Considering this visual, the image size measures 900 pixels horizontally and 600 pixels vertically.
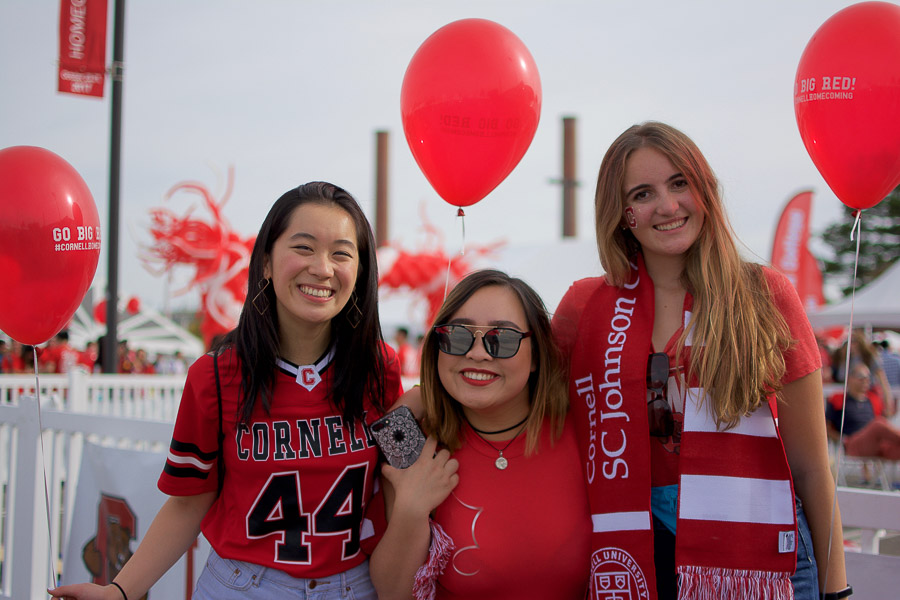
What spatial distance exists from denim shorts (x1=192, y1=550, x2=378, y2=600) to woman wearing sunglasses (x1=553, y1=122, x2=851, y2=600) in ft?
2.25

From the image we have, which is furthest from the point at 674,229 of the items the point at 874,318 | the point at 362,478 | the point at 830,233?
the point at 830,233

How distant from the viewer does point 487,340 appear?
2.04 m

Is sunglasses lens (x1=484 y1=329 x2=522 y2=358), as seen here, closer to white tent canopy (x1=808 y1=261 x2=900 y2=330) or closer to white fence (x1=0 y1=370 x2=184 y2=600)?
white fence (x1=0 y1=370 x2=184 y2=600)

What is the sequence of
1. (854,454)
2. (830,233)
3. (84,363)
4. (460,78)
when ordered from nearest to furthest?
(460,78) → (854,454) → (84,363) → (830,233)

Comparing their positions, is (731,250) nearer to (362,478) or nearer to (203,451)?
(362,478)

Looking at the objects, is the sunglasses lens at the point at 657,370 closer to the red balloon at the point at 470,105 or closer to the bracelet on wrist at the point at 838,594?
the bracelet on wrist at the point at 838,594

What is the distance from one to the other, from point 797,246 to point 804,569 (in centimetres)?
1595

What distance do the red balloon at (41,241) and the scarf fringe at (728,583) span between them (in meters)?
2.32

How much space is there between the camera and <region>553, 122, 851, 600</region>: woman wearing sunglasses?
1923 mm

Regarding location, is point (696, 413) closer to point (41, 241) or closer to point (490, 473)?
point (490, 473)

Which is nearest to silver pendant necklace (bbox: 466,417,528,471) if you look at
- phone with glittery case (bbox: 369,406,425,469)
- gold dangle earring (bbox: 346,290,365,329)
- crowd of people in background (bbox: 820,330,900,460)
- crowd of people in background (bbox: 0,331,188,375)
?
phone with glittery case (bbox: 369,406,425,469)

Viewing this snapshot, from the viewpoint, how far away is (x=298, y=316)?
207 cm

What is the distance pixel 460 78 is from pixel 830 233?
53488 millimetres

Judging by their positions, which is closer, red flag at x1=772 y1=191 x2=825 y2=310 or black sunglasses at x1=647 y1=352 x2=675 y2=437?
black sunglasses at x1=647 y1=352 x2=675 y2=437
